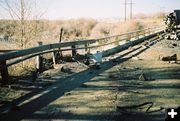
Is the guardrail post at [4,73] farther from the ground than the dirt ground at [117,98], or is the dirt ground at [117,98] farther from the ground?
the guardrail post at [4,73]

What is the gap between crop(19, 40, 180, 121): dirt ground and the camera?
545 centimetres

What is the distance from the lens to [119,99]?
6562 millimetres

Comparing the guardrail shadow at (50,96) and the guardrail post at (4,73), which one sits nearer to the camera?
the guardrail shadow at (50,96)

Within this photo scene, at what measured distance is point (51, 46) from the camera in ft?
33.3

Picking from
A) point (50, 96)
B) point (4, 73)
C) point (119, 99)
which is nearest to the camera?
point (119, 99)

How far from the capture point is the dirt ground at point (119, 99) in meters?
5.45

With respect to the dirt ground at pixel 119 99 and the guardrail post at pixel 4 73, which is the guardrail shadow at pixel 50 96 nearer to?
the dirt ground at pixel 119 99

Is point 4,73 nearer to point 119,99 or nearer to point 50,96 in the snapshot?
point 50,96

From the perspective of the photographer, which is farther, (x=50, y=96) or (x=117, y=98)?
(x=50, y=96)

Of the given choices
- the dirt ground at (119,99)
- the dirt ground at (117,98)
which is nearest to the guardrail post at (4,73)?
the dirt ground at (117,98)

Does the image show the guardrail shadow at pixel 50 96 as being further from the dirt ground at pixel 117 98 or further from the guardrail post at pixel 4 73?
the guardrail post at pixel 4 73

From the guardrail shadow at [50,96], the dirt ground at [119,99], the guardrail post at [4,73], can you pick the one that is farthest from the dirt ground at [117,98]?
the guardrail post at [4,73]

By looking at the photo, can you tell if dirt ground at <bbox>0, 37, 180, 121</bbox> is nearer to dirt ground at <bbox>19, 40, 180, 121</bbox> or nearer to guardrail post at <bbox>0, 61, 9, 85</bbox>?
dirt ground at <bbox>19, 40, 180, 121</bbox>

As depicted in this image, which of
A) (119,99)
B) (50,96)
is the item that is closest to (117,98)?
(119,99)
